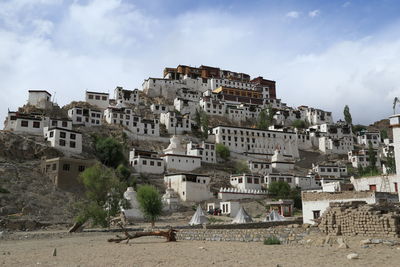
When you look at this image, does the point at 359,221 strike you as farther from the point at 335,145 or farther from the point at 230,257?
the point at 335,145

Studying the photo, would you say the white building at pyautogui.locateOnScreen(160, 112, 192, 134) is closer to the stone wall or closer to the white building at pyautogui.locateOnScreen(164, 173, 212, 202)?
the white building at pyautogui.locateOnScreen(164, 173, 212, 202)

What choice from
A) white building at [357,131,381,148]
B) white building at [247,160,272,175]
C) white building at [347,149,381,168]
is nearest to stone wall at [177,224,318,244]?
white building at [247,160,272,175]

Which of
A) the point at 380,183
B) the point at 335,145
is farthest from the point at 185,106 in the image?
the point at 380,183

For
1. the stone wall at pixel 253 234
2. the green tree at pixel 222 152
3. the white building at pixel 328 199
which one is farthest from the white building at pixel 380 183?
the green tree at pixel 222 152

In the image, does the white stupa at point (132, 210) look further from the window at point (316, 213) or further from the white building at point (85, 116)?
the white building at point (85, 116)

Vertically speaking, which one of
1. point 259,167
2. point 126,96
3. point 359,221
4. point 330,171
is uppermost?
point 126,96

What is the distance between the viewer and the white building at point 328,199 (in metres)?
27.4

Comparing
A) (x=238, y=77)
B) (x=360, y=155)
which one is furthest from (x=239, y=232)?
(x=238, y=77)

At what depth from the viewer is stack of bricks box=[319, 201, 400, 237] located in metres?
15.8

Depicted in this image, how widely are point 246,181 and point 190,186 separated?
34.7 feet

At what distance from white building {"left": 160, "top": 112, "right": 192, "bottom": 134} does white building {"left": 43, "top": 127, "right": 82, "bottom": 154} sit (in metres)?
26.5

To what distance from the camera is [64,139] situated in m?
61.7

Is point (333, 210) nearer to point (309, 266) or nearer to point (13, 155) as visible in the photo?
point (309, 266)

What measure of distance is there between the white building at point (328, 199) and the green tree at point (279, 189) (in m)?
32.2
